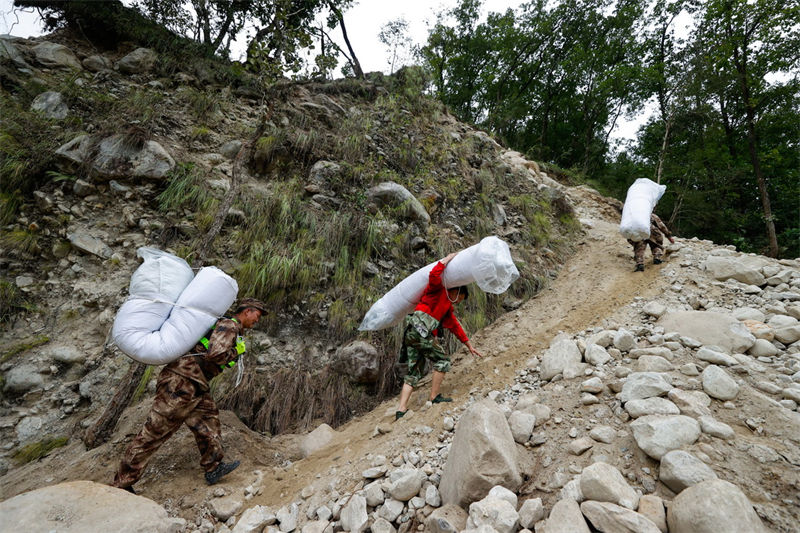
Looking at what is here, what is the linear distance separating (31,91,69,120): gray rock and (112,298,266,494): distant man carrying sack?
208 inches

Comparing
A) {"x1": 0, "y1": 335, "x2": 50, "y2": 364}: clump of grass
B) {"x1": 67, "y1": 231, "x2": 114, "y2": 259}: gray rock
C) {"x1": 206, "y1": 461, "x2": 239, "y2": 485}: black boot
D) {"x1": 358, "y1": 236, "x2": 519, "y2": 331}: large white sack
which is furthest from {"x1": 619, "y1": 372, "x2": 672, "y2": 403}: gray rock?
{"x1": 67, "y1": 231, "x2": 114, "y2": 259}: gray rock

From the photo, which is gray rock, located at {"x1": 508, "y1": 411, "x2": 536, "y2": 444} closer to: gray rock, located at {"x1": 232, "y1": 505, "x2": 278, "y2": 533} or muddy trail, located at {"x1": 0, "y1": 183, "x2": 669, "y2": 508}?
muddy trail, located at {"x1": 0, "y1": 183, "x2": 669, "y2": 508}

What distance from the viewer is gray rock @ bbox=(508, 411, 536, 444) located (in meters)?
1.98

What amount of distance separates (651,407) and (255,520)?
8.59 feet

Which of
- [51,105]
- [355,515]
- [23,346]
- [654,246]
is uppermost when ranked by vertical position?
Result: [51,105]

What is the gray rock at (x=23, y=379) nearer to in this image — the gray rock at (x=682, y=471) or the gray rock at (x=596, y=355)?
the gray rock at (x=682, y=471)

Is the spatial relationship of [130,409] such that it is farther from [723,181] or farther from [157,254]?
[723,181]

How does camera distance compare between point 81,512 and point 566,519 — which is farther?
point 81,512

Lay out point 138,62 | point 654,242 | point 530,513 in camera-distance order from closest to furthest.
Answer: point 530,513, point 654,242, point 138,62

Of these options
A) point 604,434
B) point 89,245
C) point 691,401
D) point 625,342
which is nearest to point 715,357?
point 625,342

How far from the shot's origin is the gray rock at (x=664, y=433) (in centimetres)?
155

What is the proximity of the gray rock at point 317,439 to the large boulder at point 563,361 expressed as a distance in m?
2.20

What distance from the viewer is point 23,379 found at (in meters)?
3.02

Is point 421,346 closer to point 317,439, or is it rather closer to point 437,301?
point 437,301
